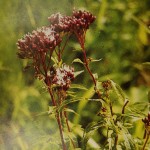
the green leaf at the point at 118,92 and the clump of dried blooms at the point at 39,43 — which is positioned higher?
the clump of dried blooms at the point at 39,43

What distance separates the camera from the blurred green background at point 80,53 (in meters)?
2.39

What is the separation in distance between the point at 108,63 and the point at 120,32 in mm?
295

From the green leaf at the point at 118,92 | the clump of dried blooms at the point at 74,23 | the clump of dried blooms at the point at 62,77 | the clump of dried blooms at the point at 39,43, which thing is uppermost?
the clump of dried blooms at the point at 74,23

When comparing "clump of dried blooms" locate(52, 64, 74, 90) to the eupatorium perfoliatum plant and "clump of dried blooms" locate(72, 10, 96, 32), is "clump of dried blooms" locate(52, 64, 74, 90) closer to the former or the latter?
the eupatorium perfoliatum plant

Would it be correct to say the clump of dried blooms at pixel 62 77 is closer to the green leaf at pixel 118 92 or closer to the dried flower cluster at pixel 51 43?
the dried flower cluster at pixel 51 43

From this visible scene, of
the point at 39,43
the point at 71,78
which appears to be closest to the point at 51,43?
the point at 39,43

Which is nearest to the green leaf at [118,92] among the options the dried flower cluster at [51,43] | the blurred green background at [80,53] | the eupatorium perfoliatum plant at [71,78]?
the eupatorium perfoliatum plant at [71,78]

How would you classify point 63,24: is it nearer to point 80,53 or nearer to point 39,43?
point 39,43

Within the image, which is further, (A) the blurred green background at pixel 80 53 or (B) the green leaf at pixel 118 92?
(A) the blurred green background at pixel 80 53

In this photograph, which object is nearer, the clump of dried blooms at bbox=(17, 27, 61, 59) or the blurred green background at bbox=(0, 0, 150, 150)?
the clump of dried blooms at bbox=(17, 27, 61, 59)

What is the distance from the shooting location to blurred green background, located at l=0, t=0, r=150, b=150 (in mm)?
2395

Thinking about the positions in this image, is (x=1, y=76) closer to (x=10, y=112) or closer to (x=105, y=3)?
(x=10, y=112)

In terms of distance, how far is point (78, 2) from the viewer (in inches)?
103

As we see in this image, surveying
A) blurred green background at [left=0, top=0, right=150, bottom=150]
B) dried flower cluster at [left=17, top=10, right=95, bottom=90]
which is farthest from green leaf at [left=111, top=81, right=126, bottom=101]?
blurred green background at [left=0, top=0, right=150, bottom=150]
